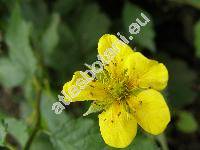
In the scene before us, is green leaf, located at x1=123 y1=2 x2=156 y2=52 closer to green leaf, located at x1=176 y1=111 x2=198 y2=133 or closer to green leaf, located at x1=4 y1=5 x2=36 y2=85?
green leaf, located at x1=176 y1=111 x2=198 y2=133

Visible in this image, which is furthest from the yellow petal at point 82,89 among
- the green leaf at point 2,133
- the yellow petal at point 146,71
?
the green leaf at point 2,133

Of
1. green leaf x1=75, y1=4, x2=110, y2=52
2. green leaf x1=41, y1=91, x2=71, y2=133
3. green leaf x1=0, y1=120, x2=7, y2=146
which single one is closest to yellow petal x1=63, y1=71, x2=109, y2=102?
green leaf x1=0, y1=120, x2=7, y2=146

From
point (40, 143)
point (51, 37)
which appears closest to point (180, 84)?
point (51, 37)

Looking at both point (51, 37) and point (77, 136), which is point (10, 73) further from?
point (77, 136)

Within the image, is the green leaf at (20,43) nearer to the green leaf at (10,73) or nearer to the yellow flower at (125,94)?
the green leaf at (10,73)

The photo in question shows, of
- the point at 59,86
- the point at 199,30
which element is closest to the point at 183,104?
the point at 199,30

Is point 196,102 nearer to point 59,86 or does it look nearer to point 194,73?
point 194,73
